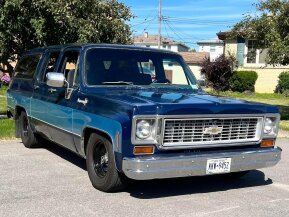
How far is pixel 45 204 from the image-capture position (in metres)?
5.27

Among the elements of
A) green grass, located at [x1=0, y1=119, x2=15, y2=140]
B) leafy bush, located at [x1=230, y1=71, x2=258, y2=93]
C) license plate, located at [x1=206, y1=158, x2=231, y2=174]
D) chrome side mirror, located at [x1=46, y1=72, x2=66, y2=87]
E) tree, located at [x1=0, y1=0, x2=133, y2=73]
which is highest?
tree, located at [x1=0, y1=0, x2=133, y2=73]

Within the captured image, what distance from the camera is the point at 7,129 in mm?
10273

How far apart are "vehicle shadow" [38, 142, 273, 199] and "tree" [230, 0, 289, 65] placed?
277 inches

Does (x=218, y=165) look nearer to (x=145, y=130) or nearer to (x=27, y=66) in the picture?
(x=145, y=130)

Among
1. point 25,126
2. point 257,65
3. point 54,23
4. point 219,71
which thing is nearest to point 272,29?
point 54,23

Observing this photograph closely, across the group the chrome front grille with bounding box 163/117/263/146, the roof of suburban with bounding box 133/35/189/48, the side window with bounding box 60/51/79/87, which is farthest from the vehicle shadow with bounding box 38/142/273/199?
the roof of suburban with bounding box 133/35/189/48

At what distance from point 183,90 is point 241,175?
1473 mm

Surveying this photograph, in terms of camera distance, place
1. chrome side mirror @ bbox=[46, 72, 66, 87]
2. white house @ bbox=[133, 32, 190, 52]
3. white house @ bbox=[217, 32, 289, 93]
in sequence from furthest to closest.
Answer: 1. white house @ bbox=[133, 32, 190, 52]
2. white house @ bbox=[217, 32, 289, 93]
3. chrome side mirror @ bbox=[46, 72, 66, 87]

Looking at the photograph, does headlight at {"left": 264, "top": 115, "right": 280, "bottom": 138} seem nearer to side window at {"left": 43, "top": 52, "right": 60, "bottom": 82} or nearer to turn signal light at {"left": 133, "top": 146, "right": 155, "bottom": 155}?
turn signal light at {"left": 133, "top": 146, "right": 155, "bottom": 155}

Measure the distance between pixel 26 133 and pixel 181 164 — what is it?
169 inches

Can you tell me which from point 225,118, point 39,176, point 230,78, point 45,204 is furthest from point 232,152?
point 230,78

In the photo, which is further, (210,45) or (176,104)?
(210,45)

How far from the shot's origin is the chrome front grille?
17.4ft

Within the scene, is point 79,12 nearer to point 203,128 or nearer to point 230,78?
point 203,128
